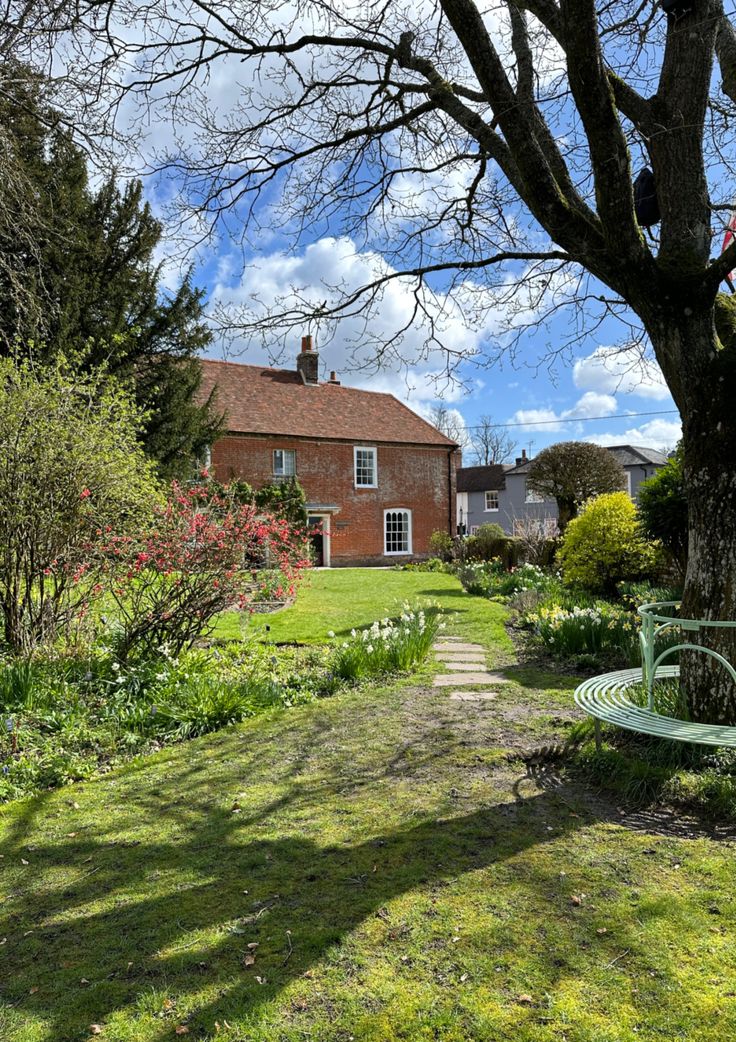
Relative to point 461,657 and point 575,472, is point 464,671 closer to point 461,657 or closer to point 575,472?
point 461,657

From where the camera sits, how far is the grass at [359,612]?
926 centimetres

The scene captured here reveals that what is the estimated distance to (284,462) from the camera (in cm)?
2536

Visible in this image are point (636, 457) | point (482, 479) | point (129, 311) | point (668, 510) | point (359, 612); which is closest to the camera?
point (668, 510)

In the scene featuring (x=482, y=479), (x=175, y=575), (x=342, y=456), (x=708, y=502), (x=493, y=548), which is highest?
(x=482, y=479)

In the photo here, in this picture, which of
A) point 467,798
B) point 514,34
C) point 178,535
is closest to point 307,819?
point 467,798

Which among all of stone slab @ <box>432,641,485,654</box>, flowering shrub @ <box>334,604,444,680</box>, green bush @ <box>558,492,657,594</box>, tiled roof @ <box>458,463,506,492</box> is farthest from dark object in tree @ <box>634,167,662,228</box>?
tiled roof @ <box>458,463,506,492</box>

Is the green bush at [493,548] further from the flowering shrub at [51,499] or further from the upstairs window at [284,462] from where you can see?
the flowering shrub at [51,499]

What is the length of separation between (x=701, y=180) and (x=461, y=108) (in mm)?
1791

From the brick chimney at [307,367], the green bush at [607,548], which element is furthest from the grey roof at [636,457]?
the green bush at [607,548]

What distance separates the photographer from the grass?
365 inches

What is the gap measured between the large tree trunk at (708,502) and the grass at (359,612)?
4538 mm

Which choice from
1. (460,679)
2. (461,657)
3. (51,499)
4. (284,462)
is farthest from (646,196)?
(284,462)

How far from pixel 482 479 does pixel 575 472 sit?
29.1 m

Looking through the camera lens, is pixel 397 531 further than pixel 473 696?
Yes
